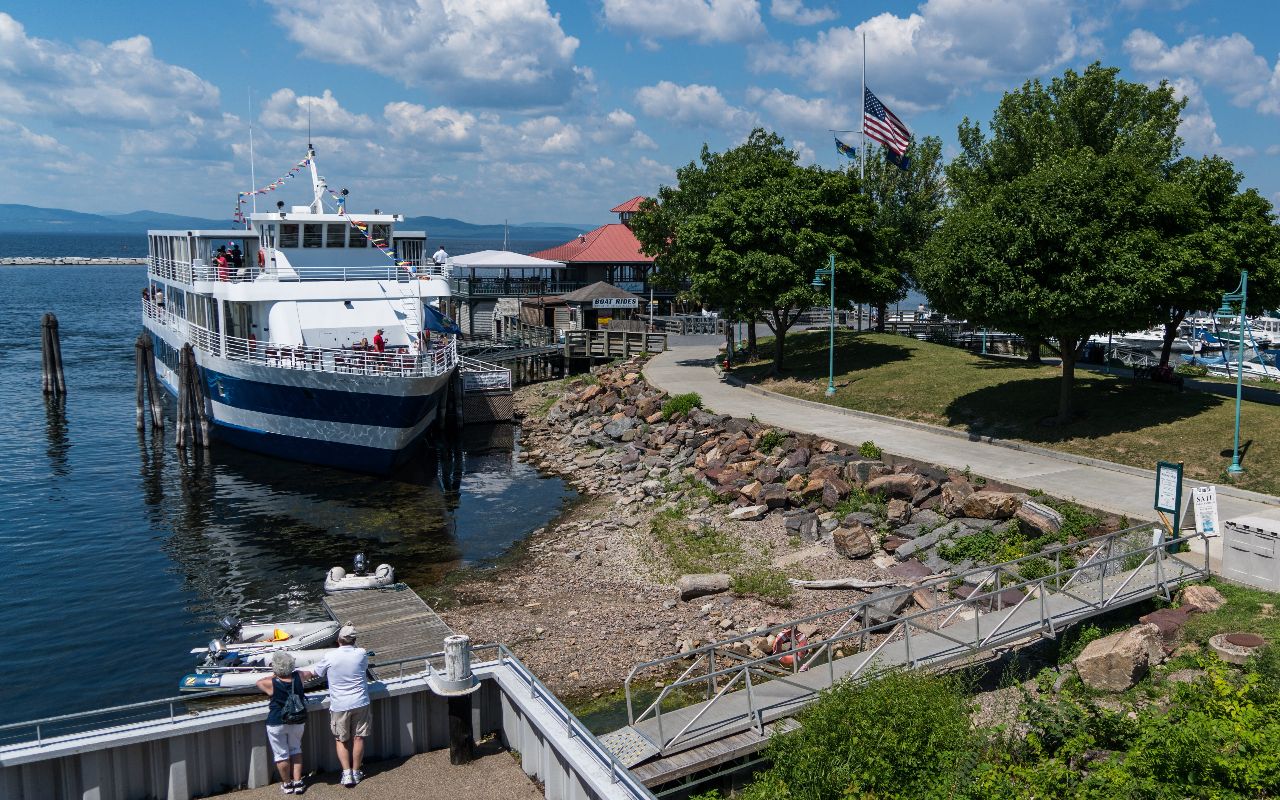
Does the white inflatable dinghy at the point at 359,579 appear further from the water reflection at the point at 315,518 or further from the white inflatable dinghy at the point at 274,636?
the white inflatable dinghy at the point at 274,636

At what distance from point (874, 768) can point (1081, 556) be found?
9848 millimetres

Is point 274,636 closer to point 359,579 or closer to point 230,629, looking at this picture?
point 230,629

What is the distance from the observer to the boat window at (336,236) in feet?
122

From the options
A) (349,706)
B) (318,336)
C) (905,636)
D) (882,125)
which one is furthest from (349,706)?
(882,125)

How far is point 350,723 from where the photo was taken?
428 inches

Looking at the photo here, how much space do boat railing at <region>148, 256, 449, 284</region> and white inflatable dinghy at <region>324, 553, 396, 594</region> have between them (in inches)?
637

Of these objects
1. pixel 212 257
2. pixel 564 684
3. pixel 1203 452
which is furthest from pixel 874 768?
pixel 212 257

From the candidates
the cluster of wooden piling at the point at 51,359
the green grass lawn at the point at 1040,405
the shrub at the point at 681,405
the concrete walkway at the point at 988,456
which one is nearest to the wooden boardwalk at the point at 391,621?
the concrete walkway at the point at 988,456

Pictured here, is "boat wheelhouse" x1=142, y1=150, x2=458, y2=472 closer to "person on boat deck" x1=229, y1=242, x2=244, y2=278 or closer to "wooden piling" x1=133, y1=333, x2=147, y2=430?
"person on boat deck" x1=229, y1=242, x2=244, y2=278

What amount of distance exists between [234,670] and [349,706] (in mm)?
8325

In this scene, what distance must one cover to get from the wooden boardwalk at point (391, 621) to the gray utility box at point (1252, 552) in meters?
13.3

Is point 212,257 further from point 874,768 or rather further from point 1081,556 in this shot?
point 874,768

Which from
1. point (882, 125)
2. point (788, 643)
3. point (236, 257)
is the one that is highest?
point (882, 125)

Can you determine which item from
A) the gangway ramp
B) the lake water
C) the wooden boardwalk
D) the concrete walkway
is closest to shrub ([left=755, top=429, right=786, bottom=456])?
the concrete walkway
